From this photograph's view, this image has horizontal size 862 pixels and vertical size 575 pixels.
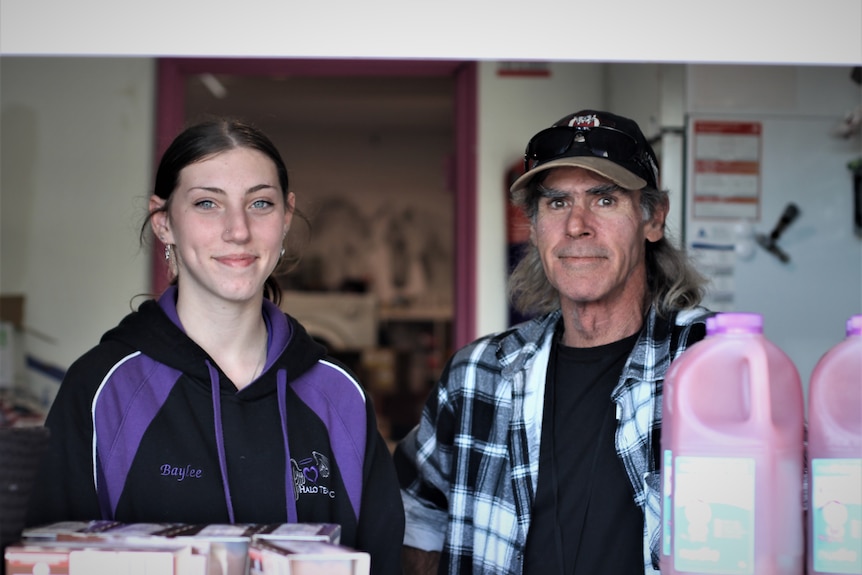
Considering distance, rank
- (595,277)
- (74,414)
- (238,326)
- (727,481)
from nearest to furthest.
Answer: (727,481) → (74,414) → (238,326) → (595,277)

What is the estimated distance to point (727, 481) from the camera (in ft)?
4.16

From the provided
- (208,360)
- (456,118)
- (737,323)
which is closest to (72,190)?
(456,118)

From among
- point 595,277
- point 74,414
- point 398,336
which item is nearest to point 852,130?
point 595,277

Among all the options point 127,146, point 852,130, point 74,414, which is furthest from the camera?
point 127,146

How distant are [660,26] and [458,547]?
3.76ft

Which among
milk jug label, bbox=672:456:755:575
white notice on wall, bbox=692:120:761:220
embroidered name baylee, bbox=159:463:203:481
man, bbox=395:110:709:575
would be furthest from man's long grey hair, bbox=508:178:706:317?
white notice on wall, bbox=692:120:761:220

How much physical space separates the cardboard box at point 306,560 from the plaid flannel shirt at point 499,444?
2.53ft

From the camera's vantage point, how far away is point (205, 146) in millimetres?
1814

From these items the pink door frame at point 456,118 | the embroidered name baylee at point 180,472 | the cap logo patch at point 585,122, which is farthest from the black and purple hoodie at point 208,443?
the pink door frame at point 456,118

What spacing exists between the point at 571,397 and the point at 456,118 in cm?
290

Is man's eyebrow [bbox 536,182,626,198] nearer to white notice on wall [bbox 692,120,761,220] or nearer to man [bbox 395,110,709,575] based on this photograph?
man [bbox 395,110,709,575]

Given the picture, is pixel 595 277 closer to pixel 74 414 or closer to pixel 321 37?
pixel 321 37

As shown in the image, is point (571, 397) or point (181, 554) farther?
point (571, 397)

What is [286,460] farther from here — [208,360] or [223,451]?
[208,360]
